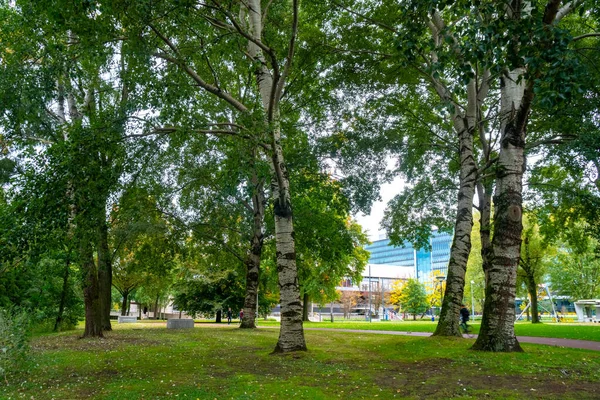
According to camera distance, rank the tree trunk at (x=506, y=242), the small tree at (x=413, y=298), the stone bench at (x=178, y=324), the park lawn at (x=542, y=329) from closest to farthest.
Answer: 1. the tree trunk at (x=506, y=242)
2. the park lawn at (x=542, y=329)
3. the stone bench at (x=178, y=324)
4. the small tree at (x=413, y=298)

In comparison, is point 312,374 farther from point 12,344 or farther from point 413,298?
point 413,298

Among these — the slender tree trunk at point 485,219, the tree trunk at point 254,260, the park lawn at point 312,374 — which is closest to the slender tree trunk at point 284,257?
the park lawn at point 312,374

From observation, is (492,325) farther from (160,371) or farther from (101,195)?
(101,195)

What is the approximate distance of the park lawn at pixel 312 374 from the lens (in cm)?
727

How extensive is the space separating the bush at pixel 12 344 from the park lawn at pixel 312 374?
32 centimetres

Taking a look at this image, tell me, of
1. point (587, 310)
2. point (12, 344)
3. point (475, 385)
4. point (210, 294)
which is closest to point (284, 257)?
point (475, 385)

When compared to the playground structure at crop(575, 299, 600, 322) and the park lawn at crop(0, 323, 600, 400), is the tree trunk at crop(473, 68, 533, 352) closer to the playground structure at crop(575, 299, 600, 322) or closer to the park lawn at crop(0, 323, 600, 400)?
the park lawn at crop(0, 323, 600, 400)

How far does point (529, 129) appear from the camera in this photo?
64.5ft

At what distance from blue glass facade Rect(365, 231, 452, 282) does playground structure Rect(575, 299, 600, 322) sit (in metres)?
89.4

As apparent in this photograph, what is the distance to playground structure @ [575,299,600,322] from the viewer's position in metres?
42.6

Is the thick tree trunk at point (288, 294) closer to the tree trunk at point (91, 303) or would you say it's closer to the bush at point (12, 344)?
the bush at point (12, 344)

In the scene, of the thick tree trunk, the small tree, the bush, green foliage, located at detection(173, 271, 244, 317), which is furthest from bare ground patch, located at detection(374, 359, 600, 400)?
the small tree

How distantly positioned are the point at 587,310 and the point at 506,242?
159 ft

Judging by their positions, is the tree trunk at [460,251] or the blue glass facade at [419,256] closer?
the tree trunk at [460,251]
